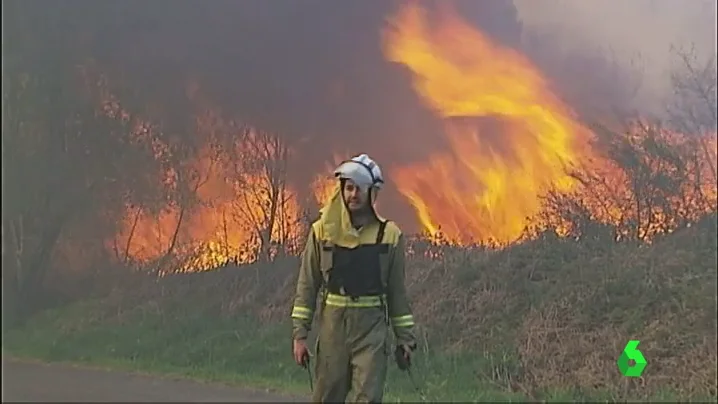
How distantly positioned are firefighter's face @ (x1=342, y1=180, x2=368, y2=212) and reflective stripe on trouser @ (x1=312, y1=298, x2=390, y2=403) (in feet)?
1.56

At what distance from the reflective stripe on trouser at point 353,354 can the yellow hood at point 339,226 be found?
0.31 metres

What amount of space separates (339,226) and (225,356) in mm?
3887

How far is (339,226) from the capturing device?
14.0 ft

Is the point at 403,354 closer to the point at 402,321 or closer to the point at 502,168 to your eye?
the point at 402,321

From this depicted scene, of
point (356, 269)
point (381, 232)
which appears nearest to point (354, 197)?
point (381, 232)

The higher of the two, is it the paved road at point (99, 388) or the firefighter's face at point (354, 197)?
the firefighter's face at point (354, 197)

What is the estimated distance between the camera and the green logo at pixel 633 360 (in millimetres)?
7488

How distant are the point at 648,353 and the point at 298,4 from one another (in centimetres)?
428

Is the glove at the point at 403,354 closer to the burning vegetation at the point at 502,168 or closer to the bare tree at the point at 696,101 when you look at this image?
the burning vegetation at the point at 502,168

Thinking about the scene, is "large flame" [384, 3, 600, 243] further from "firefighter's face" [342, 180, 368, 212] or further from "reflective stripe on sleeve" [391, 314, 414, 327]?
"firefighter's face" [342, 180, 368, 212]

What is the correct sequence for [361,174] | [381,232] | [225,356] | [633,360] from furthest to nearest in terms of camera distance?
1. [225,356]
2. [633,360]
3. [381,232]
4. [361,174]

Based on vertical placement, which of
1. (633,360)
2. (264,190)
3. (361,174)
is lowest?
(633,360)

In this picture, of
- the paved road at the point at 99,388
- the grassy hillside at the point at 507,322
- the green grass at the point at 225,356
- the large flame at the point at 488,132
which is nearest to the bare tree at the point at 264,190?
the grassy hillside at the point at 507,322

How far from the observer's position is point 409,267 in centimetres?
887
